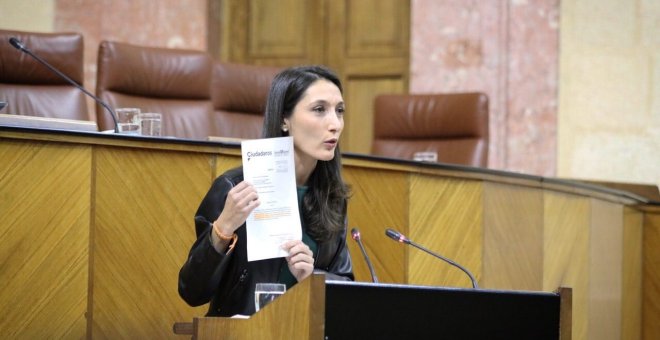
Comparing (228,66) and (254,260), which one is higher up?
(228,66)

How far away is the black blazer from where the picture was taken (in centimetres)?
222

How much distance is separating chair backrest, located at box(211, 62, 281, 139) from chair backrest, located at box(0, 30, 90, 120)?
25.0 inches

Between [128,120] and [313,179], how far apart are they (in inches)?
47.6

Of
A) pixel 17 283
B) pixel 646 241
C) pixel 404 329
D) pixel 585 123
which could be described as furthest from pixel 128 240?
pixel 585 123

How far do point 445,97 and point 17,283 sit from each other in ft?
9.00

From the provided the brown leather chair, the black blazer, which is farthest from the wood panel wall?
the brown leather chair

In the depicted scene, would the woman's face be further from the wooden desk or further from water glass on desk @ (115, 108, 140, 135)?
water glass on desk @ (115, 108, 140, 135)

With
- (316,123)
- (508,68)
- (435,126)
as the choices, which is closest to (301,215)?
(316,123)

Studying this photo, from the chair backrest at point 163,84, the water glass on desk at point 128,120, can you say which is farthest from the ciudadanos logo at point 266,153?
the chair backrest at point 163,84

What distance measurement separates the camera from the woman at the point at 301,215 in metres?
2.20

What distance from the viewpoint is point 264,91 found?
4688 mm

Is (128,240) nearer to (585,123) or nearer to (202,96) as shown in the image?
(202,96)

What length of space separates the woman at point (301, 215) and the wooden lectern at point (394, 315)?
0.32 meters

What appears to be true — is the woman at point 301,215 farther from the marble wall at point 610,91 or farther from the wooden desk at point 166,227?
the marble wall at point 610,91
